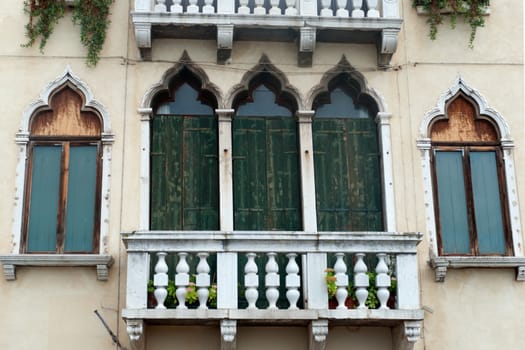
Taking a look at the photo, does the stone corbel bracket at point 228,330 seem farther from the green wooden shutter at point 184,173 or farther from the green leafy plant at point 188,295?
the green wooden shutter at point 184,173

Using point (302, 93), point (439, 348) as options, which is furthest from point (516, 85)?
point (439, 348)

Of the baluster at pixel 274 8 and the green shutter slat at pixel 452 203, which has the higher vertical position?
the baluster at pixel 274 8

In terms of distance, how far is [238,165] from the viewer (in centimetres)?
1307

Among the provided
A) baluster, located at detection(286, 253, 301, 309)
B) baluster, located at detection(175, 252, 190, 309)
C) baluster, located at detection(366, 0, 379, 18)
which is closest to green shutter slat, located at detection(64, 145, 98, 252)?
baluster, located at detection(175, 252, 190, 309)

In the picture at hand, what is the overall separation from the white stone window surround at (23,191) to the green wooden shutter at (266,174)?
1824 millimetres

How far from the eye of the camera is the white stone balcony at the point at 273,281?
11.4 metres

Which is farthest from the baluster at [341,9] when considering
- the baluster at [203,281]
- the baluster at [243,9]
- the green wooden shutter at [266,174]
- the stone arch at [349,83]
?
the baluster at [203,281]

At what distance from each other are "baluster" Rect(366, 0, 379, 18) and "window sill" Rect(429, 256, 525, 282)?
142 inches

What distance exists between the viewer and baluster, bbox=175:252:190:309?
37.4 ft

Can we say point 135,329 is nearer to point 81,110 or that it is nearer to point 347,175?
point 81,110

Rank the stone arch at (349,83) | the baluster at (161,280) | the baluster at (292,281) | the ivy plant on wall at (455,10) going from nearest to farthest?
the baluster at (161,280), the baluster at (292,281), the stone arch at (349,83), the ivy plant on wall at (455,10)

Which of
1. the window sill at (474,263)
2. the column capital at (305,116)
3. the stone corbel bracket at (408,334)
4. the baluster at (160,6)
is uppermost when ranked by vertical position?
the baluster at (160,6)

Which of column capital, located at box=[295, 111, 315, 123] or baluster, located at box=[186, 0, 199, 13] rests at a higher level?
baluster, located at box=[186, 0, 199, 13]

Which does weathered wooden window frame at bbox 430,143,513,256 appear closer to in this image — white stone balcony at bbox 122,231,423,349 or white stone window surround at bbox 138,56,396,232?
white stone window surround at bbox 138,56,396,232
